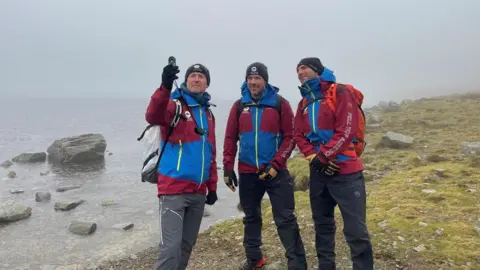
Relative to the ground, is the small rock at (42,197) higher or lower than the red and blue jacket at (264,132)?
lower

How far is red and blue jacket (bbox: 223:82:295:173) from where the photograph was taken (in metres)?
7.16

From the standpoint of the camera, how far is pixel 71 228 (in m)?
15.6

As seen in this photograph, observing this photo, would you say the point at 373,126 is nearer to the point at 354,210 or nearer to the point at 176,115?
the point at 354,210

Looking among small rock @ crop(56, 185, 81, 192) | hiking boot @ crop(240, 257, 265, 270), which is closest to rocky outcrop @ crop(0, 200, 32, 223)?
small rock @ crop(56, 185, 81, 192)

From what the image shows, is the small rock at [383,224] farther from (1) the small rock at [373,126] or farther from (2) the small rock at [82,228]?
(1) the small rock at [373,126]

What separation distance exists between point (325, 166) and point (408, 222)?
4.50m

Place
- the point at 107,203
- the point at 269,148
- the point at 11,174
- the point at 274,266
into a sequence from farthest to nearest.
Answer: the point at 11,174, the point at 107,203, the point at 274,266, the point at 269,148

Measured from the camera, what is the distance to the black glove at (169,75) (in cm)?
532

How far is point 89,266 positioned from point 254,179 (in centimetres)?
731

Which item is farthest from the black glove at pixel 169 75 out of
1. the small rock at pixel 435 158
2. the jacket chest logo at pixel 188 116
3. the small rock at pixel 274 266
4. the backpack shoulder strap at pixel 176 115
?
the small rock at pixel 435 158

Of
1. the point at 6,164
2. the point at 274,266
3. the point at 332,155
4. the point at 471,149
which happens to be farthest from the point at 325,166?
the point at 6,164

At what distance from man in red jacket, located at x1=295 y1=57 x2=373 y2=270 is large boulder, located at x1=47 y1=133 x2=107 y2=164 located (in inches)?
1319

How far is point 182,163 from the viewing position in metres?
6.00

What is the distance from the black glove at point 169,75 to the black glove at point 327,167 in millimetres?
2673
